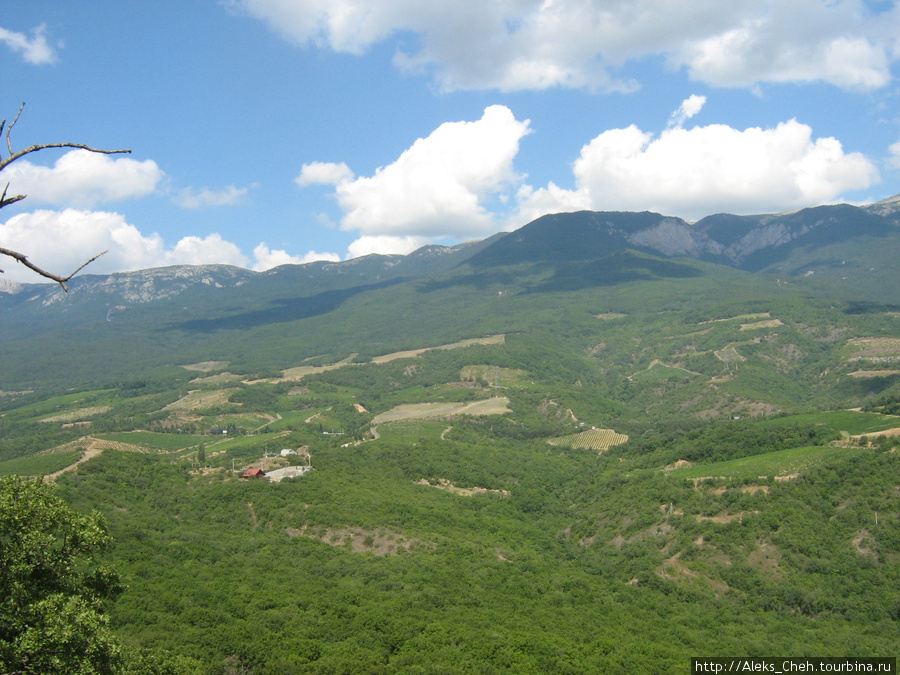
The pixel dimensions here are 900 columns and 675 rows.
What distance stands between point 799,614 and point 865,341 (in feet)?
399

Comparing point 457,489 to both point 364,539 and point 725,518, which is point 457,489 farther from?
point 725,518

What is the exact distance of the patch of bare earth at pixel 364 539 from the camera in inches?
2365

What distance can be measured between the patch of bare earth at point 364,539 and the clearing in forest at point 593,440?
52269 millimetres

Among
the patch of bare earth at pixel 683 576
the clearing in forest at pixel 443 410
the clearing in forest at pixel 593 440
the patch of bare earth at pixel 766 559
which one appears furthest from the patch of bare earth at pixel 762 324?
the patch of bare earth at pixel 683 576

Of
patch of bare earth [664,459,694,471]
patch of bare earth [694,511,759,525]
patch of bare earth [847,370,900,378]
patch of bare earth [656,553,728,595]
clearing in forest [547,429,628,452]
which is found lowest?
patch of bare earth [656,553,728,595]

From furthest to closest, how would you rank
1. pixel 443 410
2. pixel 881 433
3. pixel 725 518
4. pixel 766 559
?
pixel 443 410 < pixel 881 433 < pixel 725 518 < pixel 766 559

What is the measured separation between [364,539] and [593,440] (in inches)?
2369

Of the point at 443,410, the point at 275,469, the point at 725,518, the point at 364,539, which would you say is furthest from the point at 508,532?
the point at 443,410

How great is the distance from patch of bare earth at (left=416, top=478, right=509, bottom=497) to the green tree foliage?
69.4 m

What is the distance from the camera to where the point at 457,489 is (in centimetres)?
8488

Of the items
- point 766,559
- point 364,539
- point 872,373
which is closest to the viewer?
point 766,559

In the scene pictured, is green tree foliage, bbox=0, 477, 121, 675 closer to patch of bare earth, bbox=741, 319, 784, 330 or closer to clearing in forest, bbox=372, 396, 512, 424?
clearing in forest, bbox=372, 396, 512, 424

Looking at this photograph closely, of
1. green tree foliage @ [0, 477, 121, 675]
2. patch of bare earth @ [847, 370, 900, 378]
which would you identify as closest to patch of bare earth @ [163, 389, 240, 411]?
patch of bare earth @ [847, 370, 900, 378]

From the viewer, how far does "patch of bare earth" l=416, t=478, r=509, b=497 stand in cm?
8375
